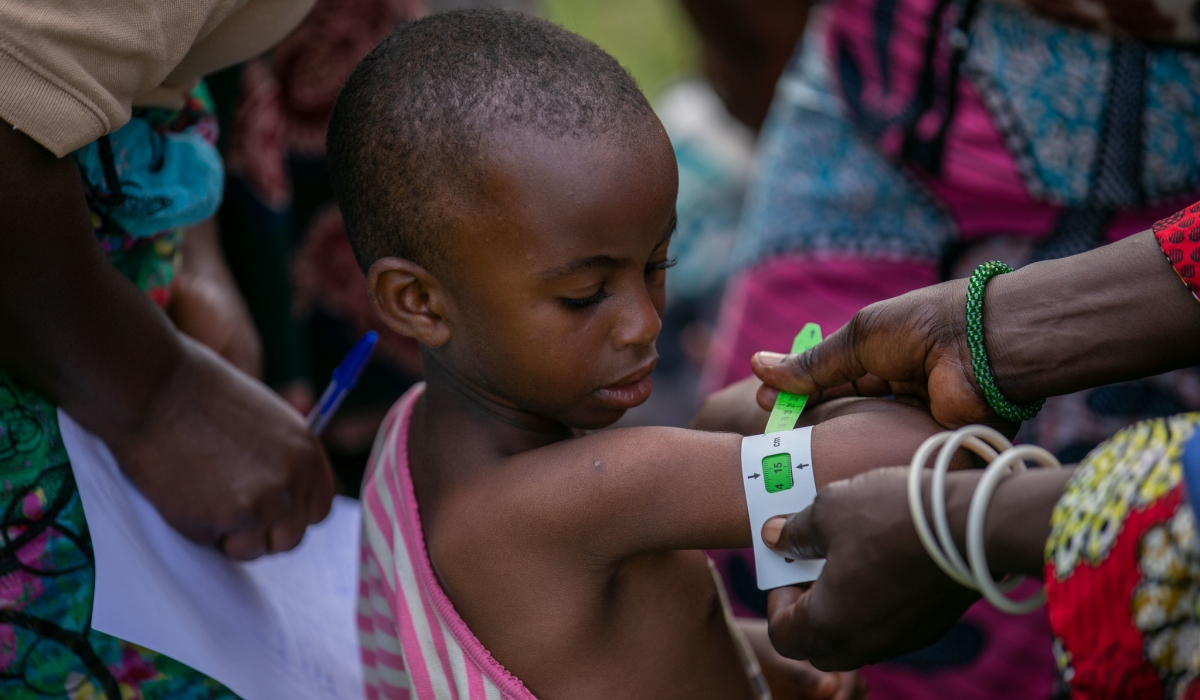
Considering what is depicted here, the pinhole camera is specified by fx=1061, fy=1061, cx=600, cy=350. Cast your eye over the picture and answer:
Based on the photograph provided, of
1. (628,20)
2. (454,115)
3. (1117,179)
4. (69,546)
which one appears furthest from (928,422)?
(628,20)

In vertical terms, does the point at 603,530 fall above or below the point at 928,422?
below

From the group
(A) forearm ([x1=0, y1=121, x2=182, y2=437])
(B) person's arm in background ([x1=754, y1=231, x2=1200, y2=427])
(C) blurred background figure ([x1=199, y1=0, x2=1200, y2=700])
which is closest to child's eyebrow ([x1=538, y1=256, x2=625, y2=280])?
(B) person's arm in background ([x1=754, y1=231, x2=1200, y2=427])

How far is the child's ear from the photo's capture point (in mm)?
1406

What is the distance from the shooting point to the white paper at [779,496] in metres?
1.26

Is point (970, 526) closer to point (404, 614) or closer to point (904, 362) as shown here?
point (904, 362)

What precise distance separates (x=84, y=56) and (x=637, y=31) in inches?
198

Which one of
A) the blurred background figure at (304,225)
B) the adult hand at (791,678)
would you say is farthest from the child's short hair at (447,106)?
the blurred background figure at (304,225)

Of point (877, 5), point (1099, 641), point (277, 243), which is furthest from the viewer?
point (277, 243)

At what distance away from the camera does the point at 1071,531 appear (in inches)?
36.3

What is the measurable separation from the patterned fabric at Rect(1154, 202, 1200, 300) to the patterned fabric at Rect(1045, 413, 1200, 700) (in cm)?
35

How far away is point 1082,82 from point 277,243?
6.03 ft

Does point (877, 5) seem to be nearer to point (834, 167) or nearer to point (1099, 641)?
point (834, 167)

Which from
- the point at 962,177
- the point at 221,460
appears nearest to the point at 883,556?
the point at 221,460

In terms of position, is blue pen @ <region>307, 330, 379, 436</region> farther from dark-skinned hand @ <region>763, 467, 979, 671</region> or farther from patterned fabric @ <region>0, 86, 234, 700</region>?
dark-skinned hand @ <region>763, 467, 979, 671</region>
